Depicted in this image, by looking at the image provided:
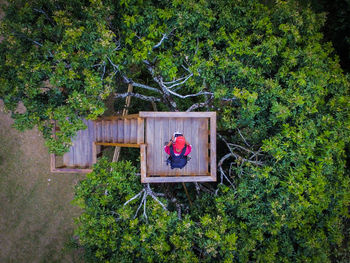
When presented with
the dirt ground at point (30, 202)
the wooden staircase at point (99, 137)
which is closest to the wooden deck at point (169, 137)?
the wooden staircase at point (99, 137)

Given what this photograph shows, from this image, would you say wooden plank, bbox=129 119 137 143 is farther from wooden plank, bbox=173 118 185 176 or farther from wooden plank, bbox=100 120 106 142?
wooden plank, bbox=100 120 106 142

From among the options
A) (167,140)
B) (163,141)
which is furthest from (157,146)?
(167,140)

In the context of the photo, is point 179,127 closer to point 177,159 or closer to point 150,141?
point 150,141

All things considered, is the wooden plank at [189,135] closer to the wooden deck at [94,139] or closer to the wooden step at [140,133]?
the wooden step at [140,133]

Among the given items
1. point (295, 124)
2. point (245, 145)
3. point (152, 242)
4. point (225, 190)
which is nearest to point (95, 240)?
point (152, 242)

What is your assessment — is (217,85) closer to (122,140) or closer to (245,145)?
(245,145)

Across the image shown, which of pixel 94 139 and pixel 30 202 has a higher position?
pixel 94 139
